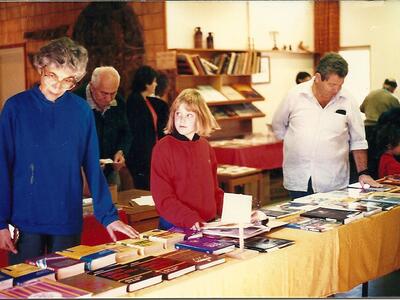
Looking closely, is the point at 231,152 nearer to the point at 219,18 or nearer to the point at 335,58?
the point at 219,18

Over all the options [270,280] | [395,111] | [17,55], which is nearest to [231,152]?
[395,111]

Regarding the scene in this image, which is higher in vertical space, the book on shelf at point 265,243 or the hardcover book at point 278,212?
the book on shelf at point 265,243

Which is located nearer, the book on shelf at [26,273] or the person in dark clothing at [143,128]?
the book on shelf at [26,273]

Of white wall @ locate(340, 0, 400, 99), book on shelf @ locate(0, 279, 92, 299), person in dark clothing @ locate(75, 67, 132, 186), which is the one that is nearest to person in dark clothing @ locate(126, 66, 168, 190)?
person in dark clothing @ locate(75, 67, 132, 186)

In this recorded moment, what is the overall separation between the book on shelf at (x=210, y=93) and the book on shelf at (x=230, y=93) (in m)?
0.11

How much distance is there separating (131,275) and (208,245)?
0.43 meters

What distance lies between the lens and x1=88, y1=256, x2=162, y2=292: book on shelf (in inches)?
74.1

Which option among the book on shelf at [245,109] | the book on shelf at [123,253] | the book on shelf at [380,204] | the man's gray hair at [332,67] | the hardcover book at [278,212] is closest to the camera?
the book on shelf at [123,253]

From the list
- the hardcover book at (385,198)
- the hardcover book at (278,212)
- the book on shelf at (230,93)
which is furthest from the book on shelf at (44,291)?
the book on shelf at (230,93)

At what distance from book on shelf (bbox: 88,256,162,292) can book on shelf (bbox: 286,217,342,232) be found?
2.89 ft

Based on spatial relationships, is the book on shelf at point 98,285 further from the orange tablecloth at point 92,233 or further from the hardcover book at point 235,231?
the orange tablecloth at point 92,233

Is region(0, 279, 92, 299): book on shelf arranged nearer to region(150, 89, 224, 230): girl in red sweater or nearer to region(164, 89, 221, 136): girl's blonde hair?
region(150, 89, 224, 230): girl in red sweater

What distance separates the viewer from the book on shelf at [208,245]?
2.24m

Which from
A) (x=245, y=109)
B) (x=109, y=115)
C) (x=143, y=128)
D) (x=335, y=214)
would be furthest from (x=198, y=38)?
(x=335, y=214)
